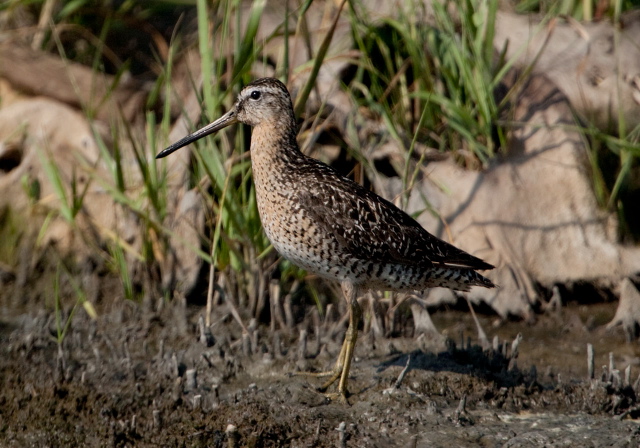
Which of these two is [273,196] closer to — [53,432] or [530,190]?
[53,432]

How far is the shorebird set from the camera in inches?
179

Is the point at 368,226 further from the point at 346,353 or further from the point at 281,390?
the point at 281,390

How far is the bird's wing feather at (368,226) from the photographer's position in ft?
15.0

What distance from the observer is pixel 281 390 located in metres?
4.64

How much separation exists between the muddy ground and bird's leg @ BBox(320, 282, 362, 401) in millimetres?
90

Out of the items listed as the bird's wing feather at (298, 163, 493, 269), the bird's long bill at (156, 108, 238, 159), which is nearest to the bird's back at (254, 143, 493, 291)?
the bird's wing feather at (298, 163, 493, 269)

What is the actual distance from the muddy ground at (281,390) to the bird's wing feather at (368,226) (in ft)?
1.88

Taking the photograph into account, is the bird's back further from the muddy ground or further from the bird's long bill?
the muddy ground

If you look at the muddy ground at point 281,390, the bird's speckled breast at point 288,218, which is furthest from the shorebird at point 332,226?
the muddy ground at point 281,390

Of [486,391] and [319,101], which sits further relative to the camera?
[319,101]

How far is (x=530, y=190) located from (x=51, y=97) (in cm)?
371

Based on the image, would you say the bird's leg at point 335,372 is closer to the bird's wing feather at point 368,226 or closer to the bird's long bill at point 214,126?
the bird's wing feather at point 368,226

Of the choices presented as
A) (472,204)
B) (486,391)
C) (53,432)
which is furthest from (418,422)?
(472,204)

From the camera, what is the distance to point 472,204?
6230 millimetres
